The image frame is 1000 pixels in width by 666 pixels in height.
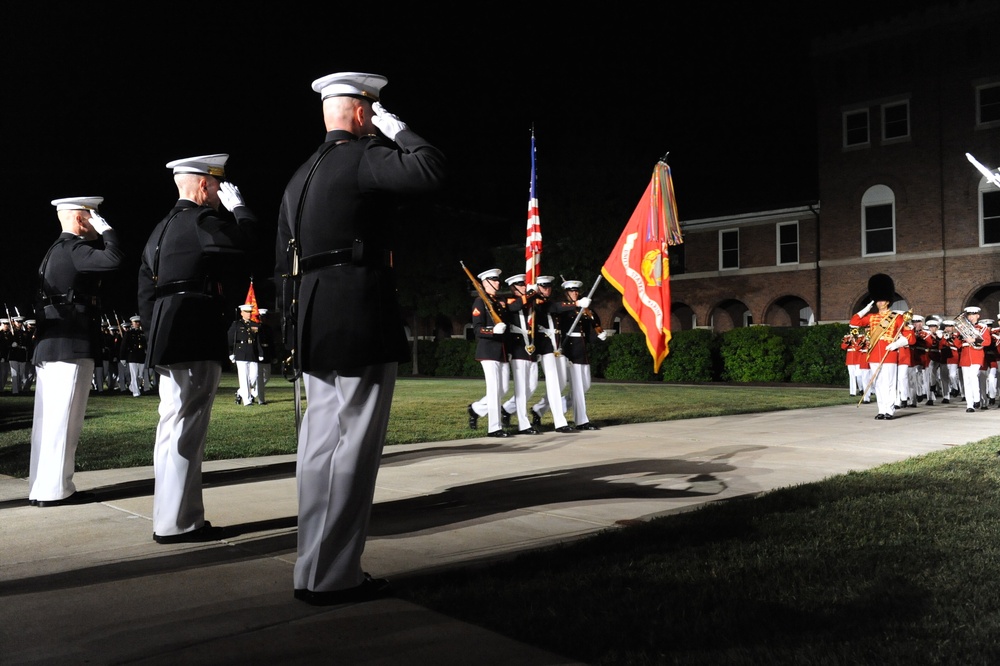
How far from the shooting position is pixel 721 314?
4178cm

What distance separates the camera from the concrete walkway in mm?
3357

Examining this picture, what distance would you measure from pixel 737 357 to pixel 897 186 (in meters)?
10.8

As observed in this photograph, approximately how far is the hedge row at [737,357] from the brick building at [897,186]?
284 inches

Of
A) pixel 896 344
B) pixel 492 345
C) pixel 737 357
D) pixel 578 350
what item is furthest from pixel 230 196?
pixel 737 357

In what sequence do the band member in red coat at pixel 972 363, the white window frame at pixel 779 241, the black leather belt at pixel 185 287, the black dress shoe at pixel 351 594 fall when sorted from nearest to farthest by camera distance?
the black dress shoe at pixel 351 594 < the black leather belt at pixel 185 287 < the band member in red coat at pixel 972 363 < the white window frame at pixel 779 241

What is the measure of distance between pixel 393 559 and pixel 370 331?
1.43 metres

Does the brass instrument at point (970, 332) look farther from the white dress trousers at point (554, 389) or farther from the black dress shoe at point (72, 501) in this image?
the black dress shoe at point (72, 501)

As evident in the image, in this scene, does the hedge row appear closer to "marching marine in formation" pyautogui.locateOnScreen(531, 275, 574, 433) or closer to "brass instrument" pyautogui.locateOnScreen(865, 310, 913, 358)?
"brass instrument" pyautogui.locateOnScreen(865, 310, 913, 358)

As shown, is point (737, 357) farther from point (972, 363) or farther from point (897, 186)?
point (972, 363)

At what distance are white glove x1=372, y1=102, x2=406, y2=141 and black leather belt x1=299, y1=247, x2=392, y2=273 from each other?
0.55 metres

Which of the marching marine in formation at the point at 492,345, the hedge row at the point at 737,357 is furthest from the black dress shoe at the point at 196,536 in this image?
the hedge row at the point at 737,357

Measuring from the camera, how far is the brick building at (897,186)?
3278cm

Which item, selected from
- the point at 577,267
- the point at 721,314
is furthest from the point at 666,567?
the point at 721,314

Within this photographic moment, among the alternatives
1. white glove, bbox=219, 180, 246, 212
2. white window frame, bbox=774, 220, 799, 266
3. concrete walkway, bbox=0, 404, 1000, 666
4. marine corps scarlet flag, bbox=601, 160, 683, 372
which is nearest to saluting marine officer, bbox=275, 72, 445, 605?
concrete walkway, bbox=0, 404, 1000, 666
